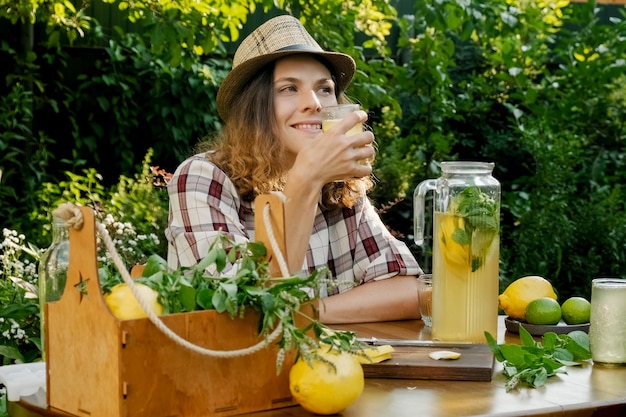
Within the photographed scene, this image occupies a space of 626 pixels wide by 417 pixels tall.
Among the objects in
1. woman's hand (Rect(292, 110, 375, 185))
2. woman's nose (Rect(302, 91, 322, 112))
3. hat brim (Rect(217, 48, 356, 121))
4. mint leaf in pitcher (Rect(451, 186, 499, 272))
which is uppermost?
hat brim (Rect(217, 48, 356, 121))

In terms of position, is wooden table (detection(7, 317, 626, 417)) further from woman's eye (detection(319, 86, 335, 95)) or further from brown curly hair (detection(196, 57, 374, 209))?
woman's eye (detection(319, 86, 335, 95))

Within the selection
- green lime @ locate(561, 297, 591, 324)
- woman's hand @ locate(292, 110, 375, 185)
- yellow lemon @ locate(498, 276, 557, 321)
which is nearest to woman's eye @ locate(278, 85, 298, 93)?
woman's hand @ locate(292, 110, 375, 185)

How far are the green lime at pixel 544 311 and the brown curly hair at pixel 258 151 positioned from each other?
68 centimetres

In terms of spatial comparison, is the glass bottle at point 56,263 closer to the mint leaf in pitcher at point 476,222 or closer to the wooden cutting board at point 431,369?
the wooden cutting board at point 431,369

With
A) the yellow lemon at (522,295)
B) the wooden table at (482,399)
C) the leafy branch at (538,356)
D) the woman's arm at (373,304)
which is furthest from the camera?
the woman's arm at (373,304)

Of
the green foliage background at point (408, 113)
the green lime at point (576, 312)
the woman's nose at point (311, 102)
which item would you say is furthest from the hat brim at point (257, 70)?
the green foliage background at point (408, 113)

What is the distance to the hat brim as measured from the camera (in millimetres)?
2521

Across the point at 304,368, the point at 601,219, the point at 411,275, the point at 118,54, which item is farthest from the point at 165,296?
the point at 118,54

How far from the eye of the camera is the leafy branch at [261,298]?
135 cm

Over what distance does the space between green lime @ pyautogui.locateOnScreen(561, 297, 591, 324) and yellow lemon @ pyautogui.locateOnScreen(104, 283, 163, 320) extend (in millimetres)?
993

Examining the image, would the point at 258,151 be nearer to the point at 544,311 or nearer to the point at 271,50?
the point at 271,50

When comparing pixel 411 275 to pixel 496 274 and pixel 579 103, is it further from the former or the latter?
pixel 579 103

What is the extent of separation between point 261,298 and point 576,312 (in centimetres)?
90

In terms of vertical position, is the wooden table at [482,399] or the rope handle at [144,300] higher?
the rope handle at [144,300]
